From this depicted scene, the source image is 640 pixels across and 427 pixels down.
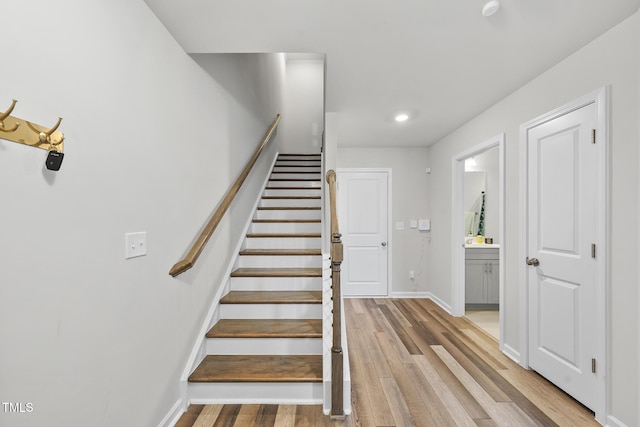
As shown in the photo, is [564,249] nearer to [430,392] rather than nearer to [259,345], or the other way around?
[430,392]

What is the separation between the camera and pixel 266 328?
2264mm

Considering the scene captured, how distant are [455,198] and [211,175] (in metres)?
2.98

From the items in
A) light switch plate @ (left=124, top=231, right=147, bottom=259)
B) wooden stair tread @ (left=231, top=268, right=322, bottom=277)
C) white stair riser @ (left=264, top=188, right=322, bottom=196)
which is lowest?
wooden stair tread @ (left=231, top=268, right=322, bottom=277)

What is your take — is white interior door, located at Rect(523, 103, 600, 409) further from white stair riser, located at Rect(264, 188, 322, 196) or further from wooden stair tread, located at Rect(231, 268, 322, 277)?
white stair riser, located at Rect(264, 188, 322, 196)

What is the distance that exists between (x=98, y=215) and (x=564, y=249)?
275 centimetres

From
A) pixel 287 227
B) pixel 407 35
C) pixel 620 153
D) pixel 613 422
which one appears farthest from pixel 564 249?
pixel 287 227

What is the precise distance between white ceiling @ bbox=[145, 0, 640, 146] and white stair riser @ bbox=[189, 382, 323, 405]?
83.8 inches

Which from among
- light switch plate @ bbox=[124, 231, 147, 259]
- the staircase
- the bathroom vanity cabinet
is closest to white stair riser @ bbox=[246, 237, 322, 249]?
the staircase

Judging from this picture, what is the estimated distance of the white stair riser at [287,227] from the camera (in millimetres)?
3473

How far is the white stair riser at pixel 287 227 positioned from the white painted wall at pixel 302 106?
297 cm

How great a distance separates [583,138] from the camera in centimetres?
199

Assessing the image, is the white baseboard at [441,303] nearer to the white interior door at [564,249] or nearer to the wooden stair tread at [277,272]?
the white interior door at [564,249]

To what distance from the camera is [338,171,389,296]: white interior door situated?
15.5 ft

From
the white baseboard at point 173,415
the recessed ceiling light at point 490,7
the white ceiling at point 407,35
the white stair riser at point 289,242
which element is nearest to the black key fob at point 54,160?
the white ceiling at point 407,35
